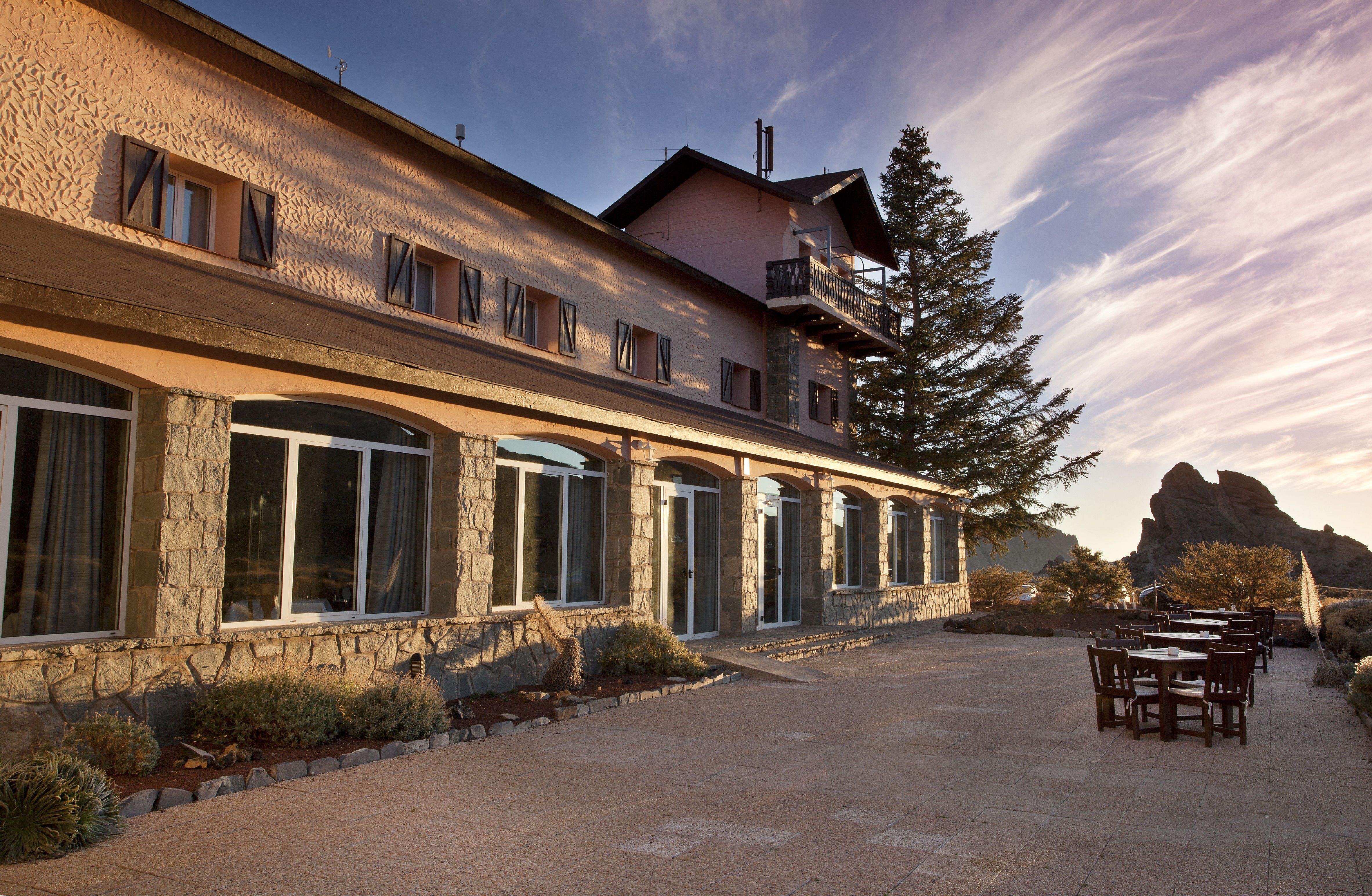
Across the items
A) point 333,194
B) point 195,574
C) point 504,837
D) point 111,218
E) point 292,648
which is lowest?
point 504,837

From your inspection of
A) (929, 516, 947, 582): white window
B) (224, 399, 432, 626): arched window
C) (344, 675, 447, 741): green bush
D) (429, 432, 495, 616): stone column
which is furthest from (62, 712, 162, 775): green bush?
(929, 516, 947, 582): white window

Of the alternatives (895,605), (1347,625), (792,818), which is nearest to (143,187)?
(792,818)

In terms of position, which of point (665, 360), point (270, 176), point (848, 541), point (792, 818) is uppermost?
point (270, 176)

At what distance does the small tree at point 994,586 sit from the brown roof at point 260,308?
1588 cm

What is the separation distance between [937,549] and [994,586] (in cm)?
381

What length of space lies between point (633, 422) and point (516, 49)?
8476mm

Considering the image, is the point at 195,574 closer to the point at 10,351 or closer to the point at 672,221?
the point at 10,351

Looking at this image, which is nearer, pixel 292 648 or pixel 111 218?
pixel 292 648

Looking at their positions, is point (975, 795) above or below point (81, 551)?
below

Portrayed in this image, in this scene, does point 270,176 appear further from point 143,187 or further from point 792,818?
point 792,818

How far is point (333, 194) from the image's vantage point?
1142 cm

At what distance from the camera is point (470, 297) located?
13.2 metres

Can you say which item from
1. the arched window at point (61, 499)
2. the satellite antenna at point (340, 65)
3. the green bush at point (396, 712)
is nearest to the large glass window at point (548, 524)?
the green bush at point (396, 712)

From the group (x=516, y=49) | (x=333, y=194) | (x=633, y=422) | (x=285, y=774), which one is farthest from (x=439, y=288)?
(x=285, y=774)
